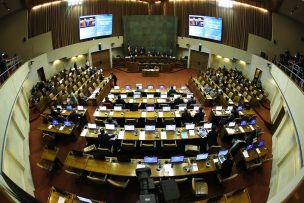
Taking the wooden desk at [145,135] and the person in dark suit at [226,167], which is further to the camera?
the wooden desk at [145,135]

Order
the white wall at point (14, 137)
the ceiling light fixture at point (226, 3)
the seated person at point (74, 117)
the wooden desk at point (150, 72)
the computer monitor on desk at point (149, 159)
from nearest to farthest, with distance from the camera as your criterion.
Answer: the white wall at point (14, 137) → the computer monitor on desk at point (149, 159) → the seated person at point (74, 117) → the ceiling light fixture at point (226, 3) → the wooden desk at point (150, 72)

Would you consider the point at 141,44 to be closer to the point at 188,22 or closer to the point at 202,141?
the point at 188,22

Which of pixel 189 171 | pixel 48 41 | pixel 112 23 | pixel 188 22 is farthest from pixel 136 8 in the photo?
pixel 189 171

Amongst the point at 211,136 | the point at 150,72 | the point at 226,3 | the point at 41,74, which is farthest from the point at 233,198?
the point at 226,3

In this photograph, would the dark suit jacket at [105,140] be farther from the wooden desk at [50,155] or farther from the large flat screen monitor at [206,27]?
the large flat screen monitor at [206,27]

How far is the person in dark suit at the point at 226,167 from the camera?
8.14m

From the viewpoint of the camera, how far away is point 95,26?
65.5ft

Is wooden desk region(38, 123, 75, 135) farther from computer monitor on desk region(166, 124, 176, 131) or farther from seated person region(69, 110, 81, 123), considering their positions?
computer monitor on desk region(166, 124, 176, 131)

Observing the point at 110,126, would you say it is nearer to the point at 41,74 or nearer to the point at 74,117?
the point at 74,117

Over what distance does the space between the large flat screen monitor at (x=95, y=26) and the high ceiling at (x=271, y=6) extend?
15.8 ft

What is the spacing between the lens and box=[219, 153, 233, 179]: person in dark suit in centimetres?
814

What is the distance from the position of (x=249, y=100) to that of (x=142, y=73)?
9188mm

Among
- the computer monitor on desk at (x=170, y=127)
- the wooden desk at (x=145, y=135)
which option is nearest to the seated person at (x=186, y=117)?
the wooden desk at (x=145, y=135)

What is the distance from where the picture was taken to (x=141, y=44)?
74.5 ft
